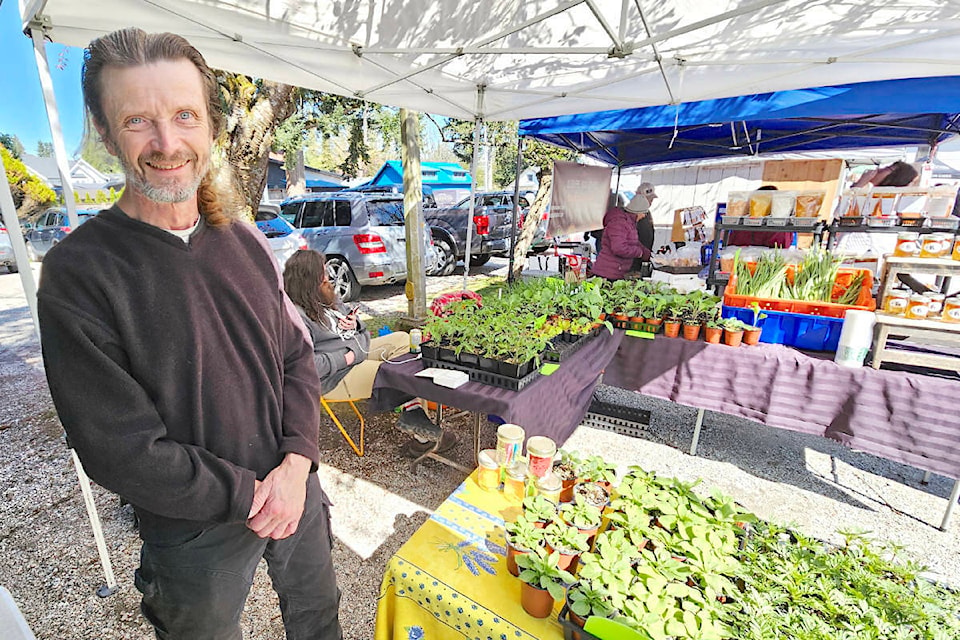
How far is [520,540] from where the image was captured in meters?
1.26

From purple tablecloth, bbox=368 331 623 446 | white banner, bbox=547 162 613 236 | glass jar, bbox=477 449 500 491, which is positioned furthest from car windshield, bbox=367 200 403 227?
glass jar, bbox=477 449 500 491

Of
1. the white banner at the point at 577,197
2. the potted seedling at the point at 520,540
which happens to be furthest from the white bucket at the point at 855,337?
the white banner at the point at 577,197

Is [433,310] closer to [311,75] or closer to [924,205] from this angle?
[311,75]

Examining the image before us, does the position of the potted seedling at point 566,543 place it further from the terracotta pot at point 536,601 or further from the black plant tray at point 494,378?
the black plant tray at point 494,378

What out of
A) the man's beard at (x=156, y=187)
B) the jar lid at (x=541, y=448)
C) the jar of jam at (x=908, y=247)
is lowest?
the jar lid at (x=541, y=448)

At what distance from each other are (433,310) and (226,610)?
2.03 meters

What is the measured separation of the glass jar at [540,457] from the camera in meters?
1.68

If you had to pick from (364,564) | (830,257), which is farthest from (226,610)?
(830,257)

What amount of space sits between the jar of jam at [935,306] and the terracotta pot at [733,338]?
1.00 m

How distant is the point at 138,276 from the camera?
102 centimetres

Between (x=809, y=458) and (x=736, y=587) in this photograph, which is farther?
(x=809, y=458)

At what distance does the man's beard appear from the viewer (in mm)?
1020

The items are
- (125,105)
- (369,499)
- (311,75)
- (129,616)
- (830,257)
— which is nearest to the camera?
(125,105)

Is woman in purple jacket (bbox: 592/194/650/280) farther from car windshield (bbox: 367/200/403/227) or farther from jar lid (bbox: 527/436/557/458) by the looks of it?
jar lid (bbox: 527/436/557/458)
